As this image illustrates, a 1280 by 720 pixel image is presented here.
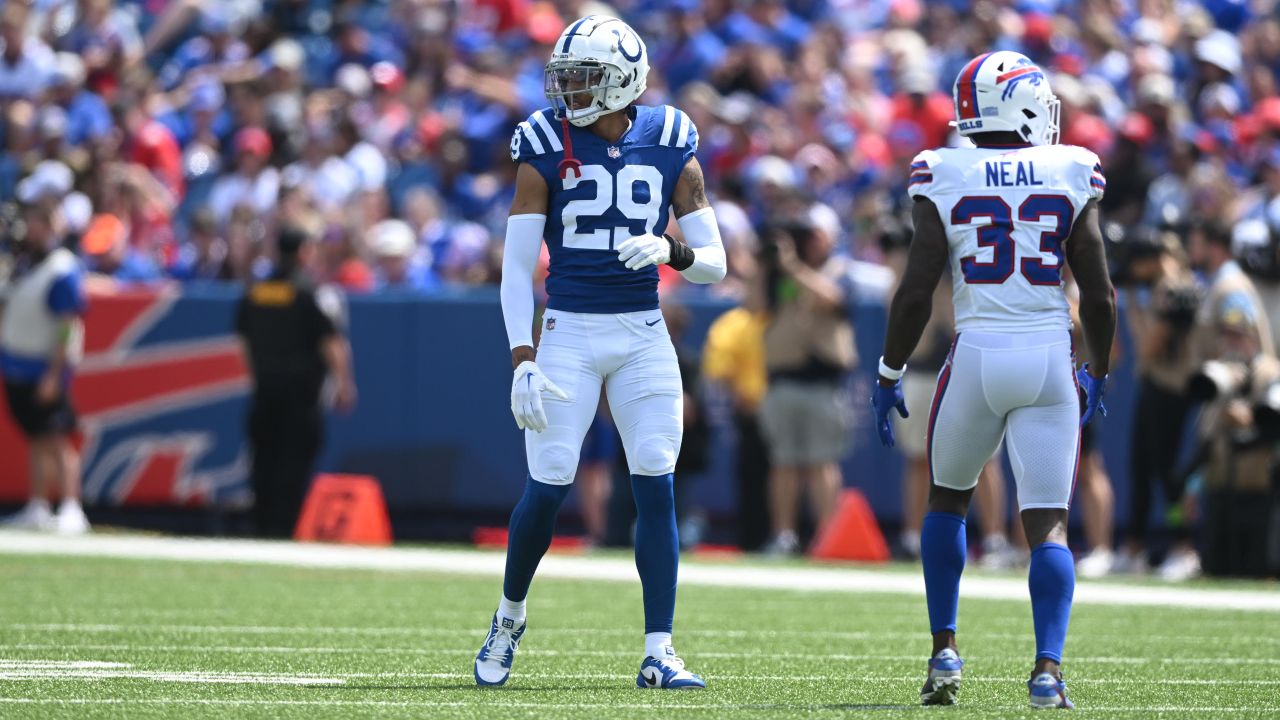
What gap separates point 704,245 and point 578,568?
17.9 ft

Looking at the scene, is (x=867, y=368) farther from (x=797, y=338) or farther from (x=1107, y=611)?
(x=1107, y=611)

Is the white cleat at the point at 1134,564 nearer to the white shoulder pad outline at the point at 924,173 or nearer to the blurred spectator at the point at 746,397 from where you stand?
the blurred spectator at the point at 746,397

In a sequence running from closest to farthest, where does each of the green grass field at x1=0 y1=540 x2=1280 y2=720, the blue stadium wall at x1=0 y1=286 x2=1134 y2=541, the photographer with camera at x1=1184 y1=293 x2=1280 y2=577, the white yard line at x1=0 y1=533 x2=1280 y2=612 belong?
the green grass field at x1=0 y1=540 x2=1280 y2=720 < the white yard line at x1=0 y1=533 x2=1280 y2=612 < the photographer with camera at x1=1184 y1=293 x2=1280 y2=577 < the blue stadium wall at x1=0 y1=286 x2=1134 y2=541

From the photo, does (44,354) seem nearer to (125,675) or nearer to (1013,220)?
(125,675)

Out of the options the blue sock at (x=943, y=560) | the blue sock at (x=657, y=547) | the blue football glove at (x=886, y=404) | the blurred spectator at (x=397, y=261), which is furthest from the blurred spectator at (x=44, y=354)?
the blue sock at (x=943, y=560)

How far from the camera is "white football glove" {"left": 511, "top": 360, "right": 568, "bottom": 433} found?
6133mm

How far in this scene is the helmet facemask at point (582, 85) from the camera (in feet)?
20.7

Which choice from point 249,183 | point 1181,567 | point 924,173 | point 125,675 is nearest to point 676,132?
point 924,173

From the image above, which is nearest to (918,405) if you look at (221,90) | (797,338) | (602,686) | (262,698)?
(797,338)

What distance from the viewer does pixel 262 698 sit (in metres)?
5.80

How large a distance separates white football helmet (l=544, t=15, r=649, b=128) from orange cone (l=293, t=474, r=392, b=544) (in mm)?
7495

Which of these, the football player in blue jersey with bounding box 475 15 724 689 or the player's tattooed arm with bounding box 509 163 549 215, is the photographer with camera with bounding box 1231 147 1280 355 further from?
the player's tattooed arm with bounding box 509 163 549 215

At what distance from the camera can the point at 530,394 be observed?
20.1 feet

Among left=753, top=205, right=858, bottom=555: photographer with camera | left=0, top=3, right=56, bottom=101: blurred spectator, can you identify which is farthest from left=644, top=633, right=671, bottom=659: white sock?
left=0, top=3, right=56, bottom=101: blurred spectator
